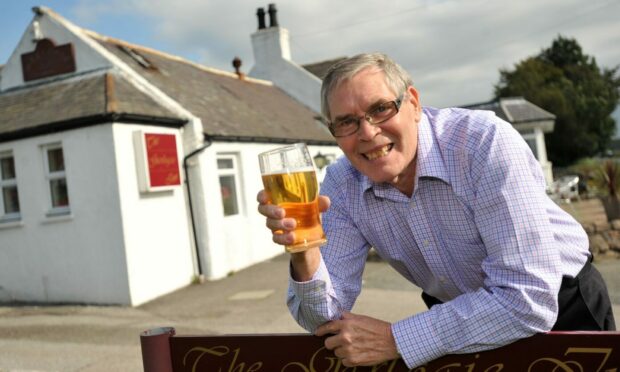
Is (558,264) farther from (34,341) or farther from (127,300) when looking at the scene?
(127,300)

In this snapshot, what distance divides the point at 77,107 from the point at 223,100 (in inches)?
227

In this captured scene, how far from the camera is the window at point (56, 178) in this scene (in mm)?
11094

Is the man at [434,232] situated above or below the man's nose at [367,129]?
below

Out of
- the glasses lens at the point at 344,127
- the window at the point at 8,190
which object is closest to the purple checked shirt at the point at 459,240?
the glasses lens at the point at 344,127

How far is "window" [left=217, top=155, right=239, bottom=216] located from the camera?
44.3ft

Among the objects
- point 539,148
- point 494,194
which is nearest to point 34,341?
point 494,194

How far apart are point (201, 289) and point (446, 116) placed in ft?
31.4

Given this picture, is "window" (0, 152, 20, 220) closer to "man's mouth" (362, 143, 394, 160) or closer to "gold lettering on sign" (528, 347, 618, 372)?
"man's mouth" (362, 143, 394, 160)

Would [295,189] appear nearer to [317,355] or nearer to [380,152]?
[380,152]

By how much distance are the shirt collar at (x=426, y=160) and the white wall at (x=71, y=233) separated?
889 cm

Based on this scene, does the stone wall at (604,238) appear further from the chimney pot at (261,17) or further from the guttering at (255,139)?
the chimney pot at (261,17)

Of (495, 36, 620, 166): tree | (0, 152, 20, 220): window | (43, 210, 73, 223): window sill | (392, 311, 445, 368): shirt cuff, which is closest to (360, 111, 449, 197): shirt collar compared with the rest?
(392, 311, 445, 368): shirt cuff

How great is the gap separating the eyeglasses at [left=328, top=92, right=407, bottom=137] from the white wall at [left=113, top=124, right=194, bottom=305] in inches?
351

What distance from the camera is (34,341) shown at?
8.12 m
